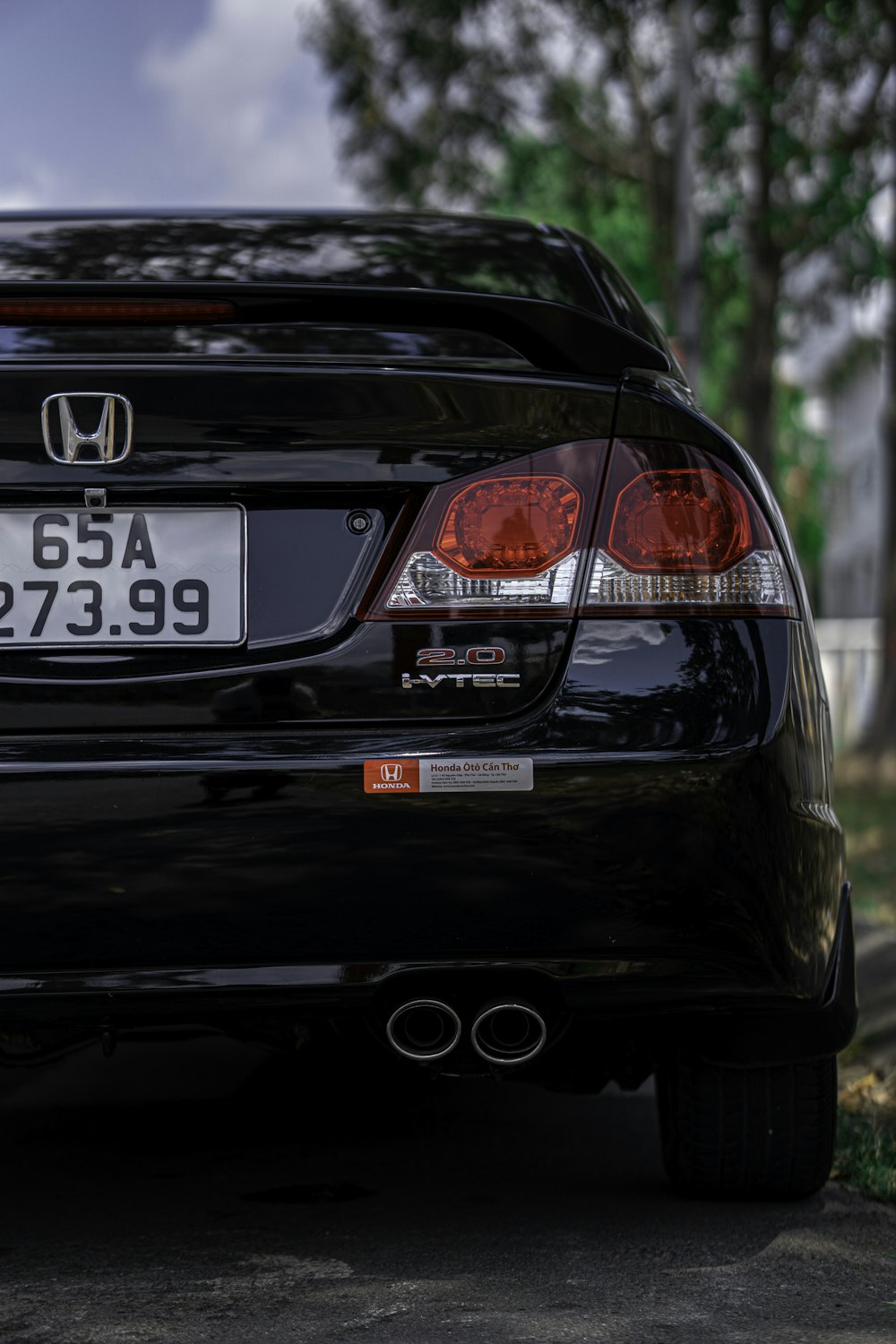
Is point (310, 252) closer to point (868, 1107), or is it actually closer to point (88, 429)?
point (88, 429)

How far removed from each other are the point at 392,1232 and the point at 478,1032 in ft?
1.89

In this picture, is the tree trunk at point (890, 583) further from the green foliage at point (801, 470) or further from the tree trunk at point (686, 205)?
the green foliage at point (801, 470)

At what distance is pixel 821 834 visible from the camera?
263 cm

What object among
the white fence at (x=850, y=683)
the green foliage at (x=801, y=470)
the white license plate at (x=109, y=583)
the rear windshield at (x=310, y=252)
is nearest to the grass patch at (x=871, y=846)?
the rear windshield at (x=310, y=252)

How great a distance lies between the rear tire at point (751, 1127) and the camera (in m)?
2.93

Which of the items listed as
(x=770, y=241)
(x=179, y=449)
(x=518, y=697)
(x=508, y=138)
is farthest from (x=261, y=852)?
(x=508, y=138)

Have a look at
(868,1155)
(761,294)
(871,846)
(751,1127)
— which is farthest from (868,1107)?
(761,294)

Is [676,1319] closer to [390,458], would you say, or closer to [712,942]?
[712,942]

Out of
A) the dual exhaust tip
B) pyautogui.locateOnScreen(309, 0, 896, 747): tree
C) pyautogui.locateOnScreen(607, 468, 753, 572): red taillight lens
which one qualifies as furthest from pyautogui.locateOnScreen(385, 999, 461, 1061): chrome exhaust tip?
pyautogui.locateOnScreen(309, 0, 896, 747): tree

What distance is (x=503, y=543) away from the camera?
2.51 m

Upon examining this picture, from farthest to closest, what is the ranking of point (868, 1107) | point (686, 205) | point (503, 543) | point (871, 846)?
point (686, 205)
point (871, 846)
point (868, 1107)
point (503, 543)

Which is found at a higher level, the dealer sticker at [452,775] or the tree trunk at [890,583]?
the tree trunk at [890,583]

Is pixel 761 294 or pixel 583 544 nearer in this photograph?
pixel 583 544

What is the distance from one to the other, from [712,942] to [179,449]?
1.00 m
